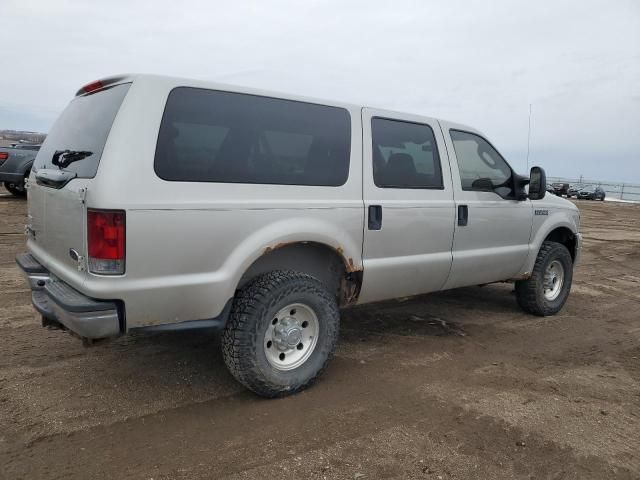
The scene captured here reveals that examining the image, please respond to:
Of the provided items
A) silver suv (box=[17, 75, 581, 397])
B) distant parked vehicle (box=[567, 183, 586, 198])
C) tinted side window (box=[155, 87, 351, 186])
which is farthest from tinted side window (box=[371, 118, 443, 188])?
distant parked vehicle (box=[567, 183, 586, 198])

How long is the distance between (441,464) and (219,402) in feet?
4.63

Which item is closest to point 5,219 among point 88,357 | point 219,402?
point 88,357

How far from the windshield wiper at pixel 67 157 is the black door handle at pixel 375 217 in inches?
73.5

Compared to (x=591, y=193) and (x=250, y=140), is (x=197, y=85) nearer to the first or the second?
(x=250, y=140)

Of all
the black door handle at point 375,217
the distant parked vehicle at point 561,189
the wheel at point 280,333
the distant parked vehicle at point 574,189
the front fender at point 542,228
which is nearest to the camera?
the wheel at point 280,333

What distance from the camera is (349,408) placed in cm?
326

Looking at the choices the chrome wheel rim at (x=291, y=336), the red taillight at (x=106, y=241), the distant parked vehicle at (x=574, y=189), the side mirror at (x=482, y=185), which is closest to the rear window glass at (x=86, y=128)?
the red taillight at (x=106, y=241)

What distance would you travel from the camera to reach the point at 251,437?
288 centimetres

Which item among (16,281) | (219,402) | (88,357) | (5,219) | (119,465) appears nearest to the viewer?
(119,465)

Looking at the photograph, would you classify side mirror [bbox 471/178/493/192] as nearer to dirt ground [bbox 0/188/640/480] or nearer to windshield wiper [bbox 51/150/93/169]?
dirt ground [bbox 0/188/640/480]

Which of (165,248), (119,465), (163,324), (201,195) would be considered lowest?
(119,465)

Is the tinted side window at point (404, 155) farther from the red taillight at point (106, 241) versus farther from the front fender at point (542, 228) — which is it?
the red taillight at point (106, 241)

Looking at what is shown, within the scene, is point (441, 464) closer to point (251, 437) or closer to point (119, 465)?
point (251, 437)

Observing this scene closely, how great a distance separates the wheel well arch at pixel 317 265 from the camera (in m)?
3.39
